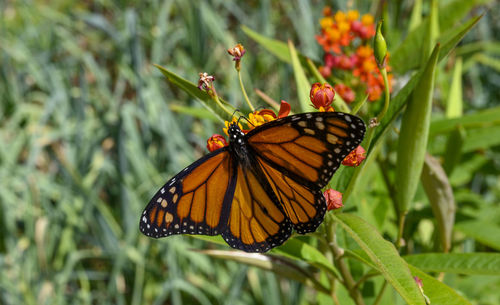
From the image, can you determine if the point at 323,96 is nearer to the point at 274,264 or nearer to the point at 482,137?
the point at 274,264

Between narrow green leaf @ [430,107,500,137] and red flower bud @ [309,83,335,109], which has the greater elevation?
narrow green leaf @ [430,107,500,137]

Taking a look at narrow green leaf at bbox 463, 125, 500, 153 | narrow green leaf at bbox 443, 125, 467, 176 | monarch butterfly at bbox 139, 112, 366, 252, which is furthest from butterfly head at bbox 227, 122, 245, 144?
narrow green leaf at bbox 463, 125, 500, 153

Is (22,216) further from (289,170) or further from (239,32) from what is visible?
(289,170)

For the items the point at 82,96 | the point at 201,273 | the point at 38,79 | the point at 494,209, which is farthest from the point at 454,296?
the point at 38,79

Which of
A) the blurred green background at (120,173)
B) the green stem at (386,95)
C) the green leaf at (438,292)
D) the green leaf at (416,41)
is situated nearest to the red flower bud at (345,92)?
the green leaf at (416,41)

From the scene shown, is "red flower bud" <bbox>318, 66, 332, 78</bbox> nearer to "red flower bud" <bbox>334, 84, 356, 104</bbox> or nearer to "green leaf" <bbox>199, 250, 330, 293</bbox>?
"red flower bud" <bbox>334, 84, 356, 104</bbox>

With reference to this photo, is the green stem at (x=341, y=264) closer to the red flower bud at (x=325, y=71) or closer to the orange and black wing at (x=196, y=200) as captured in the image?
the orange and black wing at (x=196, y=200)

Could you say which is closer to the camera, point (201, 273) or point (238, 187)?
point (238, 187)
